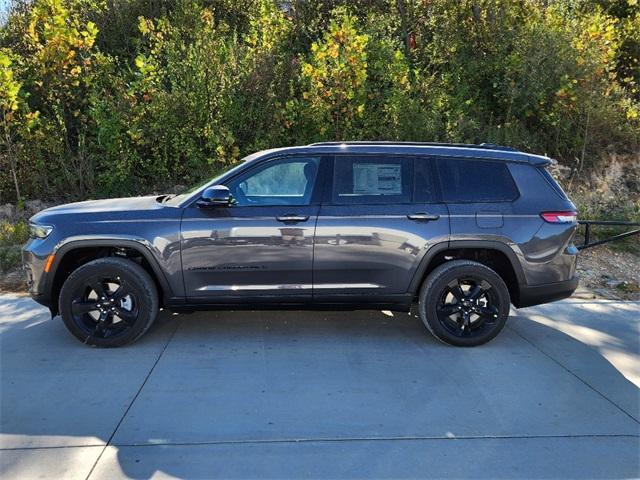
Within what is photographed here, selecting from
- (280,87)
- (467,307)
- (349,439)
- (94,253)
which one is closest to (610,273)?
(467,307)

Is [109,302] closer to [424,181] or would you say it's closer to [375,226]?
[375,226]

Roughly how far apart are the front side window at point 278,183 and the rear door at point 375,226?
20cm

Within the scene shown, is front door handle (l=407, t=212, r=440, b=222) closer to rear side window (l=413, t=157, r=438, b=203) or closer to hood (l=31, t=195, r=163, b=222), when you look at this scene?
rear side window (l=413, t=157, r=438, b=203)

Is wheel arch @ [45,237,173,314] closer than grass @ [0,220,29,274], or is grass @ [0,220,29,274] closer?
wheel arch @ [45,237,173,314]

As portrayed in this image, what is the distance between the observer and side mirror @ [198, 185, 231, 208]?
458cm

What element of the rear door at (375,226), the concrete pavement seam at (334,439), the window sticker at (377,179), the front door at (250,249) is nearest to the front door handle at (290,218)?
the front door at (250,249)

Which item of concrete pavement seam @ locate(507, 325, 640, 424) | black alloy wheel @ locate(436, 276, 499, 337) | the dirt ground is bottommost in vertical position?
concrete pavement seam @ locate(507, 325, 640, 424)

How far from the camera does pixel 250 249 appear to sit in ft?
15.5

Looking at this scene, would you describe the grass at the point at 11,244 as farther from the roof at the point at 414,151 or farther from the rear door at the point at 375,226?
the rear door at the point at 375,226

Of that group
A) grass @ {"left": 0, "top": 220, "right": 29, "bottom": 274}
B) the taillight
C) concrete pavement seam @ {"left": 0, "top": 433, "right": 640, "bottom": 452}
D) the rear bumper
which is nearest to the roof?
the taillight

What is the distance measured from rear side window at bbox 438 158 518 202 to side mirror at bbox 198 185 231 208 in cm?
187

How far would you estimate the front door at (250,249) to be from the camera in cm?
470

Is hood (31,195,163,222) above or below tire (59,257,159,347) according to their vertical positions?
above

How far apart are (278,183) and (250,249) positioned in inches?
25.4
